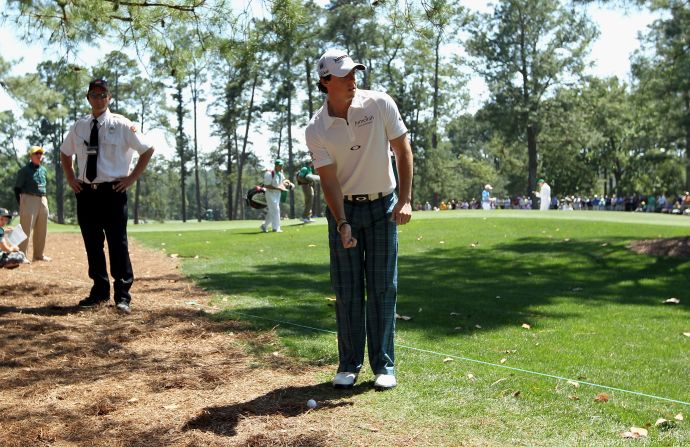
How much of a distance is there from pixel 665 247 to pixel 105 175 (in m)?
10.6

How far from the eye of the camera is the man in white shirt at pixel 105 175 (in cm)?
725

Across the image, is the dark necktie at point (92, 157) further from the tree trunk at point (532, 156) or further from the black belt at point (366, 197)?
the tree trunk at point (532, 156)

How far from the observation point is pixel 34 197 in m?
12.7

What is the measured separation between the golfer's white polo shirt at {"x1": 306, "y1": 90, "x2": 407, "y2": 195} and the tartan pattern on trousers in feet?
0.45

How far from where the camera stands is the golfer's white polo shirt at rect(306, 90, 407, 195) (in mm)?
4559

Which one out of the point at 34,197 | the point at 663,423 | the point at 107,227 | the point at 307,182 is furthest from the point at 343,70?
the point at 307,182

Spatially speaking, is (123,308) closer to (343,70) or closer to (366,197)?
(366,197)

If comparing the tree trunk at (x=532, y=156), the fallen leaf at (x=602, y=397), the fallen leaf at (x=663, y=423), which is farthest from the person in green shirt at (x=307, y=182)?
the tree trunk at (x=532, y=156)

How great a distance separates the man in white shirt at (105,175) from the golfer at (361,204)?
10.9 ft

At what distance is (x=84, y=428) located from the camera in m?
4.09

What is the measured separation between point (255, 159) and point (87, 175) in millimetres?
68583

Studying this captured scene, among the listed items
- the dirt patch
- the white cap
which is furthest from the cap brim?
the dirt patch

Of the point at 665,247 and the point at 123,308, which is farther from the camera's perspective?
the point at 665,247

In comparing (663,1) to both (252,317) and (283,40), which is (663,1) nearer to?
(283,40)
